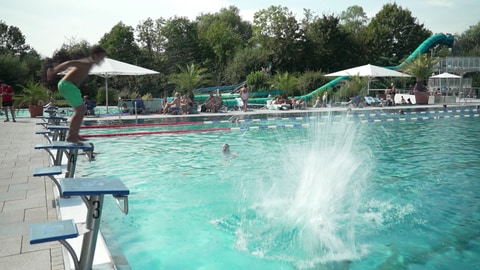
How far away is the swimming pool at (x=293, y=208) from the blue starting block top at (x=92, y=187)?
1487 millimetres

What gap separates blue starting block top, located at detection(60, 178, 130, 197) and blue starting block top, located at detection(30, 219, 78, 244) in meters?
0.30

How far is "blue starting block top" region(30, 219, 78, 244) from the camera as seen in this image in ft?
8.34

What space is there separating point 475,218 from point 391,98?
21084 mm

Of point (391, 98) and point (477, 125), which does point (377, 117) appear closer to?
point (477, 125)

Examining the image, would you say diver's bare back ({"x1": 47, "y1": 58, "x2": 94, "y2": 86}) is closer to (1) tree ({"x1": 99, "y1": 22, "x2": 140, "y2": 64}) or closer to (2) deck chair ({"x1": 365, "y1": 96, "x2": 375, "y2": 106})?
(2) deck chair ({"x1": 365, "y1": 96, "x2": 375, "y2": 106})

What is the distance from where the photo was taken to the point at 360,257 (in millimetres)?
4234

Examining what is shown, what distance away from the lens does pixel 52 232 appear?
8.78ft

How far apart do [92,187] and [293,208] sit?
3.58 metres

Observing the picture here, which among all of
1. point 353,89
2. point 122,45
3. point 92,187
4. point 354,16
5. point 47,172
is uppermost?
point 354,16

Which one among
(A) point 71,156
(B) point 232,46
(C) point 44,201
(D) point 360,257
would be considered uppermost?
(B) point 232,46

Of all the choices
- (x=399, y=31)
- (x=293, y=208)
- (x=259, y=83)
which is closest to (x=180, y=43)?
(x=259, y=83)

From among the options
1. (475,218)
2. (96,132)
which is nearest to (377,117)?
(96,132)

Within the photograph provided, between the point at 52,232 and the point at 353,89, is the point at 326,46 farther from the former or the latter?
the point at 52,232

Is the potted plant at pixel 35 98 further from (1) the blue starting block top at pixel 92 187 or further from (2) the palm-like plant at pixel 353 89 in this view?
(2) the palm-like plant at pixel 353 89
